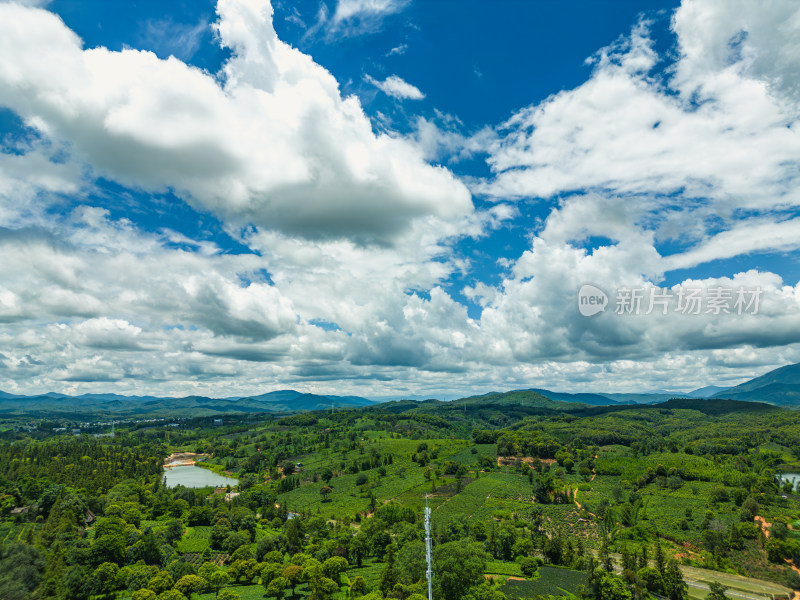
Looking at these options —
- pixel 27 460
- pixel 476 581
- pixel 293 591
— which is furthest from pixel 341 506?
pixel 27 460

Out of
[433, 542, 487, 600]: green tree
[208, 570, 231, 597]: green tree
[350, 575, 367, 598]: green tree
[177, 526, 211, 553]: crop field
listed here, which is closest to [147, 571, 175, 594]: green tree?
[208, 570, 231, 597]: green tree

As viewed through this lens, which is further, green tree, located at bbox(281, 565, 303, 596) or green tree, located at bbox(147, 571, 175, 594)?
green tree, located at bbox(281, 565, 303, 596)

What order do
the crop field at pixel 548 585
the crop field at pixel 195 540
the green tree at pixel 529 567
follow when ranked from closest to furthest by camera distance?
the crop field at pixel 548 585, the green tree at pixel 529 567, the crop field at pixel 195 540

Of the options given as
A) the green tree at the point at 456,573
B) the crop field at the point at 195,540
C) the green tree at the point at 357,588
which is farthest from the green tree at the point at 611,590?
the crop field at the point at 195,540

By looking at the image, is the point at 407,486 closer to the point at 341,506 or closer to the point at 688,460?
the point at 341,506

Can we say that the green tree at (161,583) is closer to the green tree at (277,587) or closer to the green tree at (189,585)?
the green tree at (189,585)

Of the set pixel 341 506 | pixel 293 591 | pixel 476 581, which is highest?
pixel 476 581

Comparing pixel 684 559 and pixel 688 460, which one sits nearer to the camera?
pixel 684 559

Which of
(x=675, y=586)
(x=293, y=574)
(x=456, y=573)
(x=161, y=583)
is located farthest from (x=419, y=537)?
(x=161, y=583)

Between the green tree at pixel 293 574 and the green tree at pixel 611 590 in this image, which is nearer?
the green tree at pixel 611 590

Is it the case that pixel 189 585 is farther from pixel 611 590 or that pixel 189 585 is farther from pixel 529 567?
pixel 611 590

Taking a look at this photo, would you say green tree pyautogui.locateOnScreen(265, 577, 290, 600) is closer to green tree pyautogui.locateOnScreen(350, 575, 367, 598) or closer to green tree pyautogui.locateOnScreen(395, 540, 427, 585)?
green tree pyautogui.locateOnScreen(350, 575, 367, 598)
